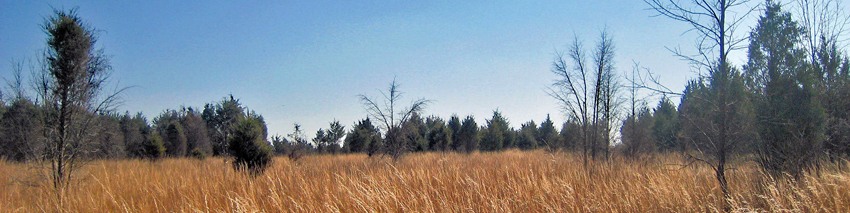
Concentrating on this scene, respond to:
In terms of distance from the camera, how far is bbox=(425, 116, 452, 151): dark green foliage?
28781 millimetres

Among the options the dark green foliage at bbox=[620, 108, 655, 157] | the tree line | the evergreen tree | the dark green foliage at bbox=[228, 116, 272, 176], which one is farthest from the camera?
the evergreen tree

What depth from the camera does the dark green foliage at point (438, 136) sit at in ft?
94.4

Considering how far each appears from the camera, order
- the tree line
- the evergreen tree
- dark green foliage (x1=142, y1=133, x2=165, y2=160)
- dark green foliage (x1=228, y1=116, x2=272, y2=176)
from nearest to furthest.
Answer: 1. the tree line
2. dark green foliage (x1=228, y1=116, x2=272, y2=176)
3. dark green foliage (x1=142, y1=133, x2=165, y2=160)
4. the evergreen tree

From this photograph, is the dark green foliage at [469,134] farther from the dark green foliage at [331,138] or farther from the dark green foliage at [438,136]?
the dark green foliage at [331,138]

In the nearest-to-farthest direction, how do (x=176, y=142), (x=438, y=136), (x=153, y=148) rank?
(x=153, y=148) < (x=176, y=142) < (x=438, y=136)

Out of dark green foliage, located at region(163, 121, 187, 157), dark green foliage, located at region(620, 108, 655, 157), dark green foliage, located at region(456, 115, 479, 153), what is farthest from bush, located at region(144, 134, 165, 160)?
dark green foliage, located at region(620, 108, 655, 157)

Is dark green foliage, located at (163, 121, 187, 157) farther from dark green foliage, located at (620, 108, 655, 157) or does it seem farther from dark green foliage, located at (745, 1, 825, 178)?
dark green foliage, located at (745, 1, 825, 178)

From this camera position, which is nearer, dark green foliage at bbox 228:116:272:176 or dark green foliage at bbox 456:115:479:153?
dark green foliage at bbox 228:116:272:176

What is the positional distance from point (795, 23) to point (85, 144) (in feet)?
55.1

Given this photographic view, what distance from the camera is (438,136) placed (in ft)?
97.9

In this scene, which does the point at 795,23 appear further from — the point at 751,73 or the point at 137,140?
the point at 137,140

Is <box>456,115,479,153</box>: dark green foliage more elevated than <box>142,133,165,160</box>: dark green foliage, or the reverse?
<box>456,115,479,153</box>: dark green foliage

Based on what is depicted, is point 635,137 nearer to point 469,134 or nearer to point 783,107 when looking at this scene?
point 783,107

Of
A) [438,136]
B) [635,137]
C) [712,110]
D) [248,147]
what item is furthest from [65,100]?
[438,136]
